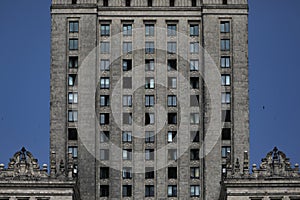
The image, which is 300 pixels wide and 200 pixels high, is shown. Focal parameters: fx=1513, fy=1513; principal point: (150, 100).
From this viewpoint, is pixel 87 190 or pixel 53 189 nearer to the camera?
pixel 53 189

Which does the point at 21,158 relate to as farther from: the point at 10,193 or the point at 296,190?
the point at 296,190

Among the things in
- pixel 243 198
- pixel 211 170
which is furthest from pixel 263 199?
pixel 211 170

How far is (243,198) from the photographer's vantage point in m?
177

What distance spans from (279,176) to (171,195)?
85.0ft

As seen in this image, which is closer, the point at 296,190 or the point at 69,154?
the point at 296,190

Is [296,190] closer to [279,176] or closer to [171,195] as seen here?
[279,176]

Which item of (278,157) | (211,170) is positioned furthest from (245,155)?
(211,170)

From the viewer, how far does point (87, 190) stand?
198 metres

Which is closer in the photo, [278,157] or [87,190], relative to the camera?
[278,157]

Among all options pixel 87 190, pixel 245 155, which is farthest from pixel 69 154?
pixel 245 155

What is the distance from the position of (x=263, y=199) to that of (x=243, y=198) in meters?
2.34

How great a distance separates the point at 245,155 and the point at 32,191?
25.9 metres

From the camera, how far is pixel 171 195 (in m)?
200

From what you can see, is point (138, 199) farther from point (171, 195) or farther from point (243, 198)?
point (243, 198)
